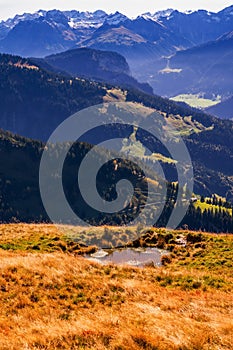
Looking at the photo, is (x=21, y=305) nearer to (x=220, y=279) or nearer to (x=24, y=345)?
(x=24, y=345)

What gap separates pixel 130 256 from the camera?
114 feet

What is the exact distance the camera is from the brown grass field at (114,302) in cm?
1619

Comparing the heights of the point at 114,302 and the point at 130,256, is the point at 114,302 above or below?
below

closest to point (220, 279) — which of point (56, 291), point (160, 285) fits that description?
point (160, 285)

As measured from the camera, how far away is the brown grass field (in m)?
16.2

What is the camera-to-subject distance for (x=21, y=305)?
67.1 feet

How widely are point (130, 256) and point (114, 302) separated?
13.1 meters

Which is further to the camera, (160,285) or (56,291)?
(160,285)

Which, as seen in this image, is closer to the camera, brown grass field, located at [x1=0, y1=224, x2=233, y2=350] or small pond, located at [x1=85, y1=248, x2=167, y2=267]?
brown grass field, located at [x1=0, y1=224, x2=233, y2=350]

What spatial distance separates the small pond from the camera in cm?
3222

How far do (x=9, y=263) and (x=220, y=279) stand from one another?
14.1m

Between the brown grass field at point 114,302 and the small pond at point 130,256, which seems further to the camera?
the small pond at point 130,256

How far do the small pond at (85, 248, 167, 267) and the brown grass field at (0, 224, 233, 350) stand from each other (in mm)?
1435

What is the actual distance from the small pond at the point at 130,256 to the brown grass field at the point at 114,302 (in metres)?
1.43
